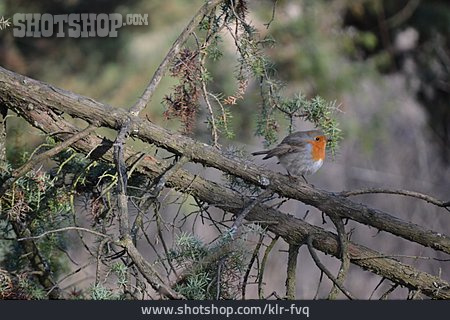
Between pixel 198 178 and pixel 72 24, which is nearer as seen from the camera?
pixel 198 178

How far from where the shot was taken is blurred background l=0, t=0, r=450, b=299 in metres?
5.06

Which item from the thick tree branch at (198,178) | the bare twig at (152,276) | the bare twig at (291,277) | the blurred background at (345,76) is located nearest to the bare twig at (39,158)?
the thick tree branch at (198,178)

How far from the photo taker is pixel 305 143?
246 centimetres

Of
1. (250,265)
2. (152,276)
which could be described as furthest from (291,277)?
(152,276)

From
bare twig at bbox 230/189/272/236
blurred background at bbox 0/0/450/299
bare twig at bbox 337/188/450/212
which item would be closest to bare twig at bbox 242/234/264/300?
bare twig at bbox 230/189/272/236

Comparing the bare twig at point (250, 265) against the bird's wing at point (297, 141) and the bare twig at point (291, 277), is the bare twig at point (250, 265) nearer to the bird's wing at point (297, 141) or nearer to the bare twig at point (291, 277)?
the bare twig at point (291, 277)

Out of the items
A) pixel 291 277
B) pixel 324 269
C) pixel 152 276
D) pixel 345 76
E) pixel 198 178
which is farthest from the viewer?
pixel 345 76

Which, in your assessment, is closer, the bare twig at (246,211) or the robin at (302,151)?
the bare twig at (246,211)

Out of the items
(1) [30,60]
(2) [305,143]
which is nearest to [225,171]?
(2) [305,143]

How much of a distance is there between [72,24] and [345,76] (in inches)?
83.4

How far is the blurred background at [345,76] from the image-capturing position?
506 cm

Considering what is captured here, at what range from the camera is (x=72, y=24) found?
5430mm

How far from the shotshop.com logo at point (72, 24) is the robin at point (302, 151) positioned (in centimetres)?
296

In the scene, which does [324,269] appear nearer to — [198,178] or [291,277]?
[291,277]
